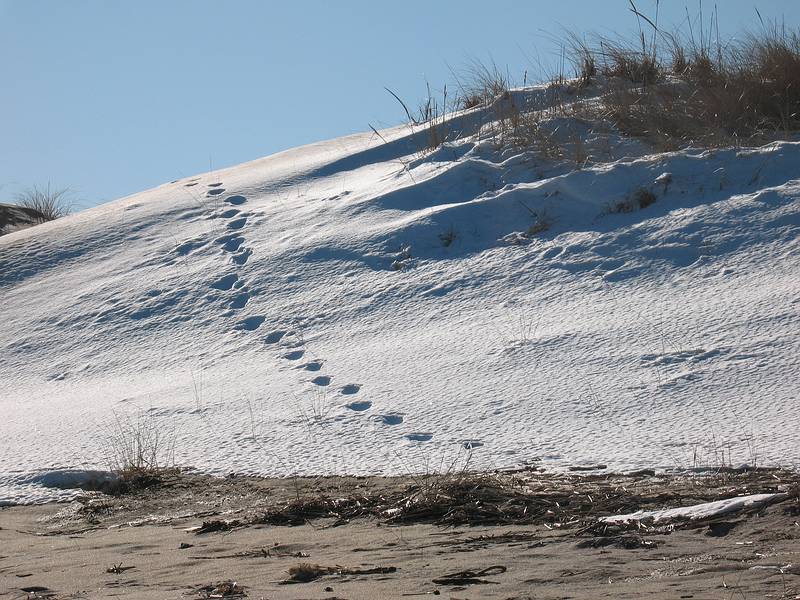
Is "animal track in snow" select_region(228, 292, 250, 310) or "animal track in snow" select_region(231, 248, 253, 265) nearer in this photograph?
"animal track in snow" select_region(228, 292, 250, 310)

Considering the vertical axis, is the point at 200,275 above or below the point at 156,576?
above

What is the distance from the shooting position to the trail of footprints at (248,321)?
432 cm

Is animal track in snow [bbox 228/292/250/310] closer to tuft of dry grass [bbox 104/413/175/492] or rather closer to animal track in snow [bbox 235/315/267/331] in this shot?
animal track in snow [bbox 235/315/267/331]

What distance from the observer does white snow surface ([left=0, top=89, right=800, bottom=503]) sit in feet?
12.7

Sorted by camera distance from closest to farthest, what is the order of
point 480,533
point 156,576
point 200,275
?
point 156,576
point 480,533
point 200,275

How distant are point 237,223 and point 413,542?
197 inches

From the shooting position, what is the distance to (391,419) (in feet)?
13.7

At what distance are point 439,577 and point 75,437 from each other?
287 cm

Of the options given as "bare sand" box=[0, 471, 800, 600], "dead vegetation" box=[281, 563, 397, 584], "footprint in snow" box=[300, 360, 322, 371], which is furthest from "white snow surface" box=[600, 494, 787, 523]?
"footprint in snow" box=[300, 360, 322, 371]

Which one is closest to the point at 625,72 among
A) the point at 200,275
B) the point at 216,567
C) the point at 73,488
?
the point at 200,275

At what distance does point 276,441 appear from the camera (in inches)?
161

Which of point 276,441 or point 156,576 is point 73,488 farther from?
point 156,576

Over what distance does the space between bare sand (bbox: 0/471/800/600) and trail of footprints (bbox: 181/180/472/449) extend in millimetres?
797

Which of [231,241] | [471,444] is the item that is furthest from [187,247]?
[471,444]
